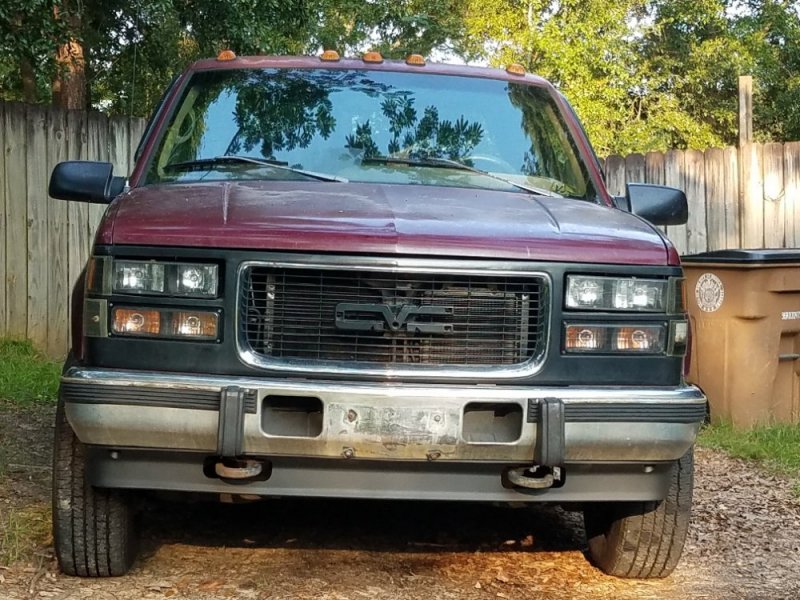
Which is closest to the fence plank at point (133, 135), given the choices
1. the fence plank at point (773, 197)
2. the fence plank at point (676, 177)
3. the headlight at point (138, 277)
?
the fence plank at point (676, 177)

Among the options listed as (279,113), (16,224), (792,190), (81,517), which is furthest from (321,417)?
(792,190)

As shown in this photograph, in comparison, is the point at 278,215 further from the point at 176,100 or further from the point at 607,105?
the point at 607,105

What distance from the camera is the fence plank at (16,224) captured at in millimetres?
8750

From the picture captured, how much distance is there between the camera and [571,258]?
343 cm

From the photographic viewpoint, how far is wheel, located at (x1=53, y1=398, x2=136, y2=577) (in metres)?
3.68

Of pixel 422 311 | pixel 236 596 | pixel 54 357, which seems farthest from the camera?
pixel 54 357

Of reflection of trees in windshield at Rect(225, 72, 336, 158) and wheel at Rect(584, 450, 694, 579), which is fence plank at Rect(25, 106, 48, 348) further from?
wheel at Rect(584, 450, 694, 579)

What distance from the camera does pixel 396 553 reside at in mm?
4367

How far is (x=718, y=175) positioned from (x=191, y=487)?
284 inches

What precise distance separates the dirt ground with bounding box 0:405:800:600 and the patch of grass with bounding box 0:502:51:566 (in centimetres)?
3

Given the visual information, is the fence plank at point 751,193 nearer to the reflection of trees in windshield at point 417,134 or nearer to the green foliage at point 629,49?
the reflection of trees in windshield at point 417,134

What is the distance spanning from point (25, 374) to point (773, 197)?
635 cm

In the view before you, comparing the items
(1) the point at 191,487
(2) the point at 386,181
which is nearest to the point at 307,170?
(2) the point at 386,181

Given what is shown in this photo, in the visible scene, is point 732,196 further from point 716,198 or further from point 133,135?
point 133,135
